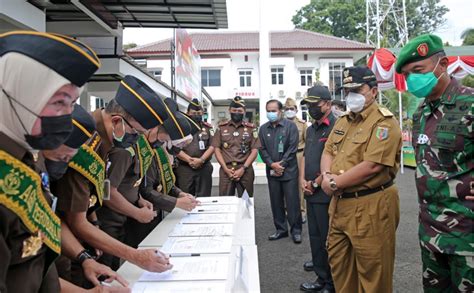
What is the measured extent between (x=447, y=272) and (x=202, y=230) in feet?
4.14

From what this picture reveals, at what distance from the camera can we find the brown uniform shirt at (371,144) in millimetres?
2119

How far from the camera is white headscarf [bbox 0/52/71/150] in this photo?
0.86 meters

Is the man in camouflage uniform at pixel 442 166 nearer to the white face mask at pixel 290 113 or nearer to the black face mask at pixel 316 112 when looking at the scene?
the black face mask at pixel 316 112

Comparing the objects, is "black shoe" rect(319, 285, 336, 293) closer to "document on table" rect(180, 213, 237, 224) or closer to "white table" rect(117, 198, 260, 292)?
"white table" rect(117, 198, 260, 292)

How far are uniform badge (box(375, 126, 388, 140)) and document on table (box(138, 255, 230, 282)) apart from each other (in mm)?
1087

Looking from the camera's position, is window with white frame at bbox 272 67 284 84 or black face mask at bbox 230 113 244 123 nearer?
black face mask at bbox 230 113 244 123

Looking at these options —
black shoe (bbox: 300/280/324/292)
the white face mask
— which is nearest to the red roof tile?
the white face mask

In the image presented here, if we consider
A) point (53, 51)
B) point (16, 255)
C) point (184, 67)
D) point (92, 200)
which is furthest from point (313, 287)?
point (184, 67)

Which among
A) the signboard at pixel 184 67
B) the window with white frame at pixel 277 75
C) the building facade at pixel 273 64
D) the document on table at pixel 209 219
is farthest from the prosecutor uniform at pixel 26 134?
the window with white frame at pixel 277 75

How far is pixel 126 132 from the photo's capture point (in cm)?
177

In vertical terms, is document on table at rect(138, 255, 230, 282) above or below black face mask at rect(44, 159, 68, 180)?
below

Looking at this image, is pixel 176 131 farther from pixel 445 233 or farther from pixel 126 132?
pixel 445 233

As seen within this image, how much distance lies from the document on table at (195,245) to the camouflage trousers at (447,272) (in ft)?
3.36

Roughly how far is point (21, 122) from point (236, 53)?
23755 mm
